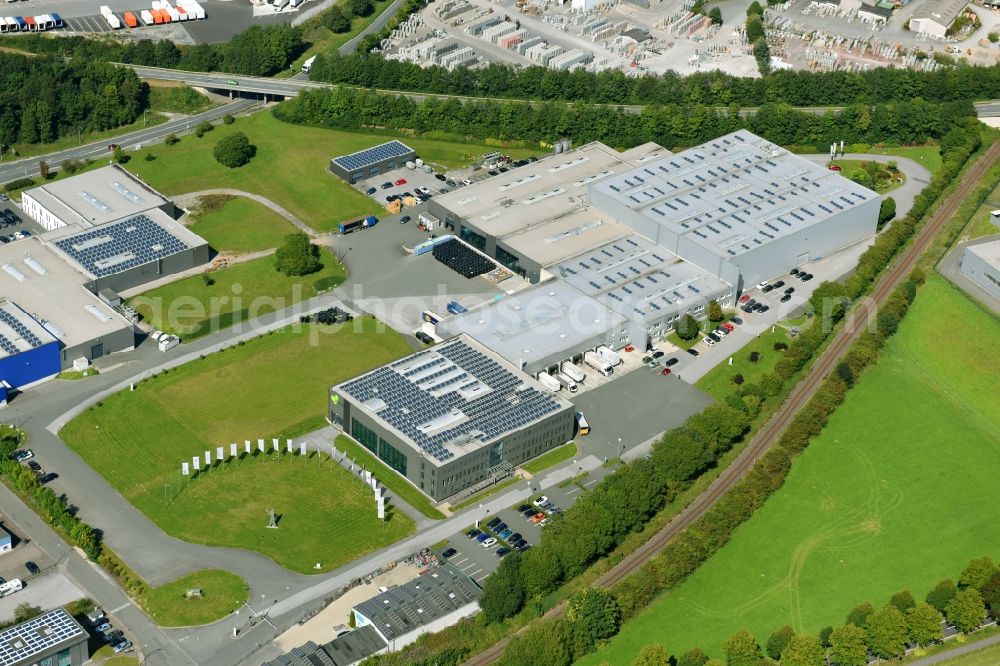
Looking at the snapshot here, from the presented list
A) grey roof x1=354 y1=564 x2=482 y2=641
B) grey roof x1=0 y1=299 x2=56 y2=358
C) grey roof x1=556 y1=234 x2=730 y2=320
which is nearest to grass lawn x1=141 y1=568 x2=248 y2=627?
grey roof x1=354 y1=564 x2=482 y2=641

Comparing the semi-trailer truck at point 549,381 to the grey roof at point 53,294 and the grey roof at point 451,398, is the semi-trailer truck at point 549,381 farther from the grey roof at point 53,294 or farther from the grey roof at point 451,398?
the grey roof at point 53,294

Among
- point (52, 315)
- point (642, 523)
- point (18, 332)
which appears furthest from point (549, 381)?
point (18, 332)

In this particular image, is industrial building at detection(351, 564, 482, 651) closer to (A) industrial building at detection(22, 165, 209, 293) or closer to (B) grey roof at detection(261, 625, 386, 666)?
(B) grey roof at detection(261, 625, 386, 666)

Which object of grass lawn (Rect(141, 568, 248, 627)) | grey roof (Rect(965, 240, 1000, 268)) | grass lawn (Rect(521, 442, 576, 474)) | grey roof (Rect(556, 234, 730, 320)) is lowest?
grass lawn (Rect(141, 568, 248, 627))

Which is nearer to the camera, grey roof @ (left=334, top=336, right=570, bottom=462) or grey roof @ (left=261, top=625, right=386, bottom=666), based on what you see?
grey roof @ (left=261, top=625, right=386, bottom=666)

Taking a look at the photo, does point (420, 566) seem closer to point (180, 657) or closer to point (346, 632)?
point (346, 632)

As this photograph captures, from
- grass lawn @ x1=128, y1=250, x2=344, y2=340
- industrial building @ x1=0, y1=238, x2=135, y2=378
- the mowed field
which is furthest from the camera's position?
A: grass lawn @ x1=128, y1=250, x2=344, y2=340

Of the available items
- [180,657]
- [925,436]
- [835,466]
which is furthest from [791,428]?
[180,657]
